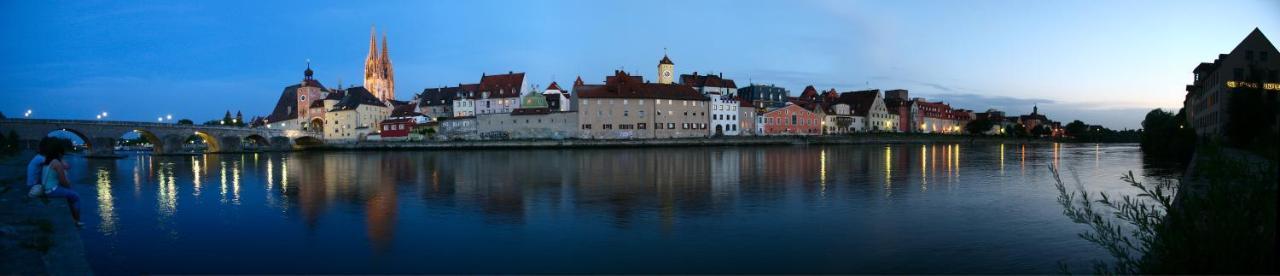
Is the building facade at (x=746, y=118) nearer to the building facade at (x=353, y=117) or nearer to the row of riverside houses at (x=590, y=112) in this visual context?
the row of riverside houses at (x=590, y=112)

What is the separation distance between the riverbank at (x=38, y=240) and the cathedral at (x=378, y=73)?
95576mm

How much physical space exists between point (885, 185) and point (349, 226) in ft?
49.8

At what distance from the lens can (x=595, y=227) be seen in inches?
500

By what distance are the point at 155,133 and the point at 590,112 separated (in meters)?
36.9

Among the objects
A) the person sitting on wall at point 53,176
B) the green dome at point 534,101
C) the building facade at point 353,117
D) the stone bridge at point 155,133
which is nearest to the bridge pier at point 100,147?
the stone bridge at point 155,133

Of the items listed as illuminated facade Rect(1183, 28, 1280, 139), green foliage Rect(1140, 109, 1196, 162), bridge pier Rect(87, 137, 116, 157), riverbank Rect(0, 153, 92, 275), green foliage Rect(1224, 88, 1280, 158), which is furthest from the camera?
bridge pier Rect(87, 137, 116, 157)

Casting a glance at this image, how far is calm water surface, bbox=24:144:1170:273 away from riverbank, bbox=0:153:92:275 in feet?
2.04

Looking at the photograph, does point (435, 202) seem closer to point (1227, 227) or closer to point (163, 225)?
point (163, 225)

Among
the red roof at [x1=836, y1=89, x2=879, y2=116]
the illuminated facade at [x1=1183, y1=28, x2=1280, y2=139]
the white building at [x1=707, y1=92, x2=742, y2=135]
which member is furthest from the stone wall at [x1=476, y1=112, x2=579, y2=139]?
the illuminated facade at [x1=1183, y1=28, x2=1280, y2=139]

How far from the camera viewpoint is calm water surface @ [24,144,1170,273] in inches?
384

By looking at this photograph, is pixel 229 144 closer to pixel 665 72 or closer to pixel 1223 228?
pixel 665 72

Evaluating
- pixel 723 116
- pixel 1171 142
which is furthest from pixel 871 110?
pixel 1171 142

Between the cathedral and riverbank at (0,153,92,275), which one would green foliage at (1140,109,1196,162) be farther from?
the cathedral

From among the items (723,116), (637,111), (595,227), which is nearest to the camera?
(595,227)
